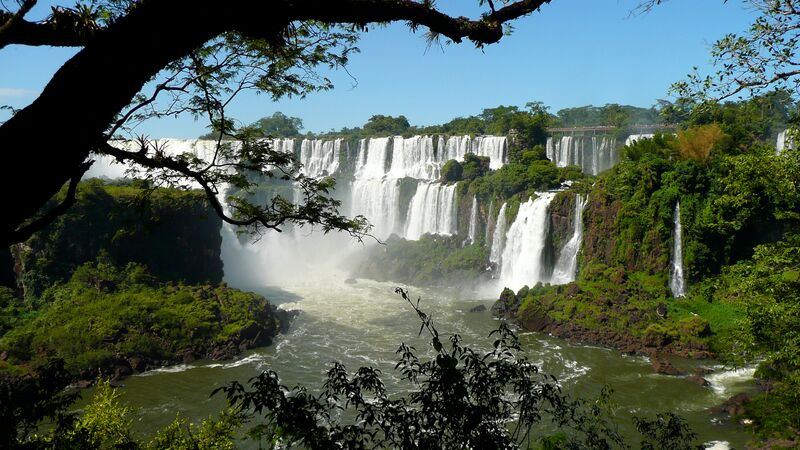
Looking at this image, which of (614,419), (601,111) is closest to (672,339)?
(614,419)

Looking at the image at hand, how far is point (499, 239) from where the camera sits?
31891mm

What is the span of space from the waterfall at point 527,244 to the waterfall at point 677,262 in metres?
6.59

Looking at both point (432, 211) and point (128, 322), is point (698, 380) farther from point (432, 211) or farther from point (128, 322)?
point (432, 211)

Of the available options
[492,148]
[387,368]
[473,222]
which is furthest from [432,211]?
[387,368]

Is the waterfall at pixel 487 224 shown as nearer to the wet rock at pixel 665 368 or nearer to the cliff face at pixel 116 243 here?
the cliff face at pixel 116 243

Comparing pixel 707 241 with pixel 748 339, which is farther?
pixel 707 241

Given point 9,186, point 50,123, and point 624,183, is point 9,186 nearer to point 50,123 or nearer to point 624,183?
point 50,123

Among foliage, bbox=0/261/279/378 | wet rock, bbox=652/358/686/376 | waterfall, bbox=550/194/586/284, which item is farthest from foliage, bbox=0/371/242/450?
waterfall, bbox=550/194/586/284

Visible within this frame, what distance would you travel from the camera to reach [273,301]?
95.7 ft

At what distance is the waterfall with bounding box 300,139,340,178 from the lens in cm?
4697

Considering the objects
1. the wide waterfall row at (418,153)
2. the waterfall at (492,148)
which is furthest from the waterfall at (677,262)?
the wide waterfall row at (418,153)

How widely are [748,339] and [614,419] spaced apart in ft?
23.3

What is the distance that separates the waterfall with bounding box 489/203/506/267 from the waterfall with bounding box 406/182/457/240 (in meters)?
4.86

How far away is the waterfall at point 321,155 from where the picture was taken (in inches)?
1849
